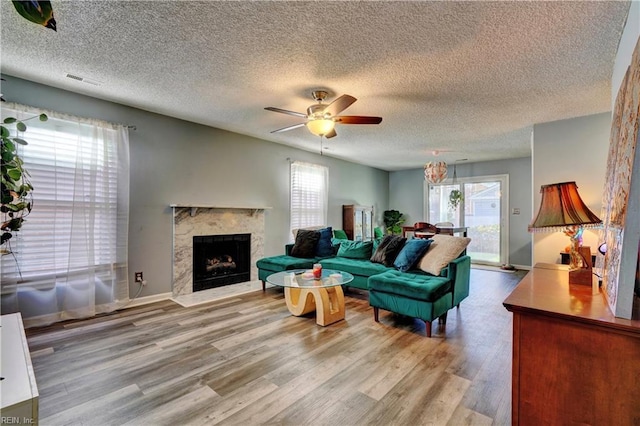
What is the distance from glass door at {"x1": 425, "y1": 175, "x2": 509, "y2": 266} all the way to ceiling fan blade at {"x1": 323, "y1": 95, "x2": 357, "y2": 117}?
5236 mm

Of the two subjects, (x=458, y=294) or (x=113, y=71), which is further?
(x=458, y=294)

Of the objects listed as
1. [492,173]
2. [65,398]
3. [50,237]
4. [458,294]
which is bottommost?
[65,398]

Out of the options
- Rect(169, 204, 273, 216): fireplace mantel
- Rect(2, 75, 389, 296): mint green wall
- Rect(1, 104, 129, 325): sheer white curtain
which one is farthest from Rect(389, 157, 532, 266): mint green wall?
Rect(1, 104, 129, 325): sheer white curtain

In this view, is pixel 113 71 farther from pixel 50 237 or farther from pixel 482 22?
pixel 482 22

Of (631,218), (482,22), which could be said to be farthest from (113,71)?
(631,218)

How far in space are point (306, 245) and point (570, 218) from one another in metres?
3.47

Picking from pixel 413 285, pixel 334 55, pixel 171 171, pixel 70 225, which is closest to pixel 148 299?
pixel 70 225

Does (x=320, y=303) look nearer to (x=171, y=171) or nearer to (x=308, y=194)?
(x=171, y=171)

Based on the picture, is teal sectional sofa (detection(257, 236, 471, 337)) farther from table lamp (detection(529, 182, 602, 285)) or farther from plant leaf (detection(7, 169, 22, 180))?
plant leaf (detection(7, 169, 22, 180))

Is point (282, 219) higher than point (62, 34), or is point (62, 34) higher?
point (62, 34)

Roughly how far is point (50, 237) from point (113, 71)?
1.88 m

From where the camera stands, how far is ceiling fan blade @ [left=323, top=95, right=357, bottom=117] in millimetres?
2679

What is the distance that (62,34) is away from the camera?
218 cm

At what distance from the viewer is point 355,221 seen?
6934 millimetres
